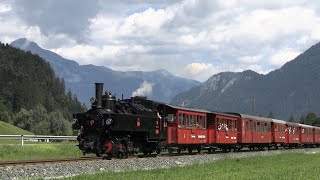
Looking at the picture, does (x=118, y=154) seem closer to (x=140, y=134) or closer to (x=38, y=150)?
(x=140, y=134)

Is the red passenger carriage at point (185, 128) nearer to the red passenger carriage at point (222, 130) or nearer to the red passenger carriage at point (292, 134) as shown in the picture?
the red passenger carriage at point (222, 130)

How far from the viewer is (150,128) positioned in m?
31.1

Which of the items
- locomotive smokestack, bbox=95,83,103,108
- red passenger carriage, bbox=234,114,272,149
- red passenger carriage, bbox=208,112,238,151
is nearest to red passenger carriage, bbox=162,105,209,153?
red passenger carriage, bbox=208,112,238,151

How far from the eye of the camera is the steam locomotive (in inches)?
1107

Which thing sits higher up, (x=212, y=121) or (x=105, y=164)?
(x=212, y=121)

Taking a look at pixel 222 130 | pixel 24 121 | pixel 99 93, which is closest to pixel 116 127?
pixel 99 93

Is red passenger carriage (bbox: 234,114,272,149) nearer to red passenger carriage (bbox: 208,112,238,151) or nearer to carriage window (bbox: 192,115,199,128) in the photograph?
red passenger carriage (bbox: 208,112,238,151)

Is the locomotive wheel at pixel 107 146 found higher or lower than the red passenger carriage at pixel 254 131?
lower

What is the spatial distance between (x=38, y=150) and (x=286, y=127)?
107 ft

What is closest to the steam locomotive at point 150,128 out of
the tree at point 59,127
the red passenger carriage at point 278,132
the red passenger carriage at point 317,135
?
the red passenger carriage at point 278,132

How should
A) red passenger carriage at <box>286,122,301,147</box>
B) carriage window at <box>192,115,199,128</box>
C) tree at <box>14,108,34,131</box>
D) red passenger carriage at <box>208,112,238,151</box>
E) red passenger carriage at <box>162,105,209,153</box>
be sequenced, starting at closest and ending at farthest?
red passenger carriage at <box>162,105,209,153</box>, carriage window at <box>192,115,199,128</box>, red passenger carriage at <box>208,112,238,151</box>, red passenger carriage at <box>286,122,301,147</box>, tree at <box>14,108,34,131</box>

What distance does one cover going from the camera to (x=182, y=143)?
34.9 m

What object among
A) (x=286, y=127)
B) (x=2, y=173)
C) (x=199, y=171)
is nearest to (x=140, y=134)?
(x=199, y=171)

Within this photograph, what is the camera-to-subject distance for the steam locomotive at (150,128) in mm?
28125
